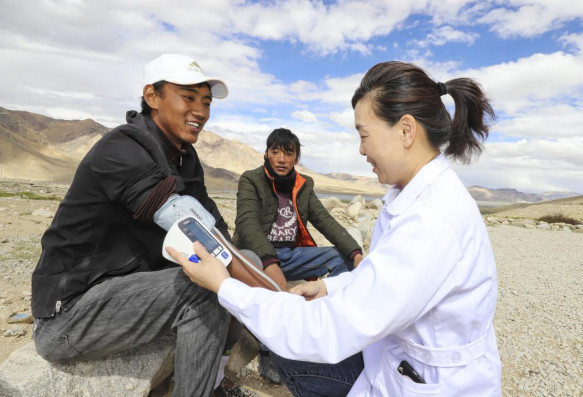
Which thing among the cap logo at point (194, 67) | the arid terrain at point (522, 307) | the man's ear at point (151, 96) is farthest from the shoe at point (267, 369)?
the cap logo at point (194, 67)

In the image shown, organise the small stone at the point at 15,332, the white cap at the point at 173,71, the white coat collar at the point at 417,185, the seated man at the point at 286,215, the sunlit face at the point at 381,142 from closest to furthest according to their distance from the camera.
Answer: the white coat collar at the point at 417,185 < the sunlit face at the point at 381,142 < the white cap at the point at 173,71 < the small stone at the point at 15,332 < the seated man at the point at 286,215

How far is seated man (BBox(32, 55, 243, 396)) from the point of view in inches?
81.5

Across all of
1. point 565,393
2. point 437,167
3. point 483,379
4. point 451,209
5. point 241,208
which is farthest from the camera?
point 241,208

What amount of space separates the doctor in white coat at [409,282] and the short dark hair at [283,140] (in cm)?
237

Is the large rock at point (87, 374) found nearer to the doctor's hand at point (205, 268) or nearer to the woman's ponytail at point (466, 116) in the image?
the doctor's hand at point (205, 268)

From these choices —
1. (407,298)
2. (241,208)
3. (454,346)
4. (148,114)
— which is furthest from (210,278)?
(241,208)

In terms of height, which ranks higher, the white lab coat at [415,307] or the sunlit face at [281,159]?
the sunlit face at [281,159]

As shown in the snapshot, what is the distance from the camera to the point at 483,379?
1552 mm

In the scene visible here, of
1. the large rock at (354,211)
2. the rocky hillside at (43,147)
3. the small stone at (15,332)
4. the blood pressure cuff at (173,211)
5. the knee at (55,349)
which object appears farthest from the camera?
the rocky hillside at (43,147)

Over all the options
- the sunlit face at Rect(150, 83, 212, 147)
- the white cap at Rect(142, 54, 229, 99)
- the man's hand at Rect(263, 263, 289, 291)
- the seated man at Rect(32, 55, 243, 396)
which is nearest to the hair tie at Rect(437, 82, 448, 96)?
the seated man at Rect(32, 55, 243, 396)

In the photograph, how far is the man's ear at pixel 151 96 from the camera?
2.71 meters

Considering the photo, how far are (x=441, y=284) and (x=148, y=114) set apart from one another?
231cm

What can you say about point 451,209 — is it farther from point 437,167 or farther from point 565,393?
point 565,393

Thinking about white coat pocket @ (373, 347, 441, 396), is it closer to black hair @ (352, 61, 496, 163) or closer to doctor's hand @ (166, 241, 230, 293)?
doctor's hand @ (166, 241, 230, 293)
